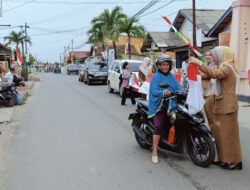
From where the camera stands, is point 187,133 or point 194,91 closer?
point 194,91

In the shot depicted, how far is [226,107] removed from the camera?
186 inches

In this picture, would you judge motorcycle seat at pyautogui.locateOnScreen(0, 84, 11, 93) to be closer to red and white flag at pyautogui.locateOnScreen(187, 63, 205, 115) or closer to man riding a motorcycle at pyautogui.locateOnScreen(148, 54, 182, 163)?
man riding a motorcycle at pyautogui.locateOnScreen(148, 54, 182, 163)

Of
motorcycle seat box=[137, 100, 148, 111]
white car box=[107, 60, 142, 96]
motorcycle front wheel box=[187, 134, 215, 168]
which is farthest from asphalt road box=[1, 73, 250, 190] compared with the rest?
white car box=[107, 60, 142, 96]

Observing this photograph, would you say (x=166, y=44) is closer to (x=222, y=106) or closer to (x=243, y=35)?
(x=243, y=35)

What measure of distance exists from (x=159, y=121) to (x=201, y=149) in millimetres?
783

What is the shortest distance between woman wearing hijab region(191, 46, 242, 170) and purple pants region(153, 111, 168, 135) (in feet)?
2.66

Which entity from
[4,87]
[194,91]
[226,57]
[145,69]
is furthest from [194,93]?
[4,87]

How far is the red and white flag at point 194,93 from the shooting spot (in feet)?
15.5

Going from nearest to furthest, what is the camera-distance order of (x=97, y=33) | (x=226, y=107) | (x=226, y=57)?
(x=226, y=57) → (x=226, y=107) → (x=97, y=33)

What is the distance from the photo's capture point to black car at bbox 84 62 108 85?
76.1ft

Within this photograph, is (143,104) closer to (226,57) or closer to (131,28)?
(226,57)

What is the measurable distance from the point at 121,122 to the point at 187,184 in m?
4.63

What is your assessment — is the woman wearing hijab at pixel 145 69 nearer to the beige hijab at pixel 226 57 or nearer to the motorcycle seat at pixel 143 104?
the motorcycle seat at pixel 143 104

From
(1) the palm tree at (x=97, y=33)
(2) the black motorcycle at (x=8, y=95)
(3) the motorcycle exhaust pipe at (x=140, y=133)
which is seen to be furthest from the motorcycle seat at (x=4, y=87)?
(1) the palm tree at (x=97, y=33)
